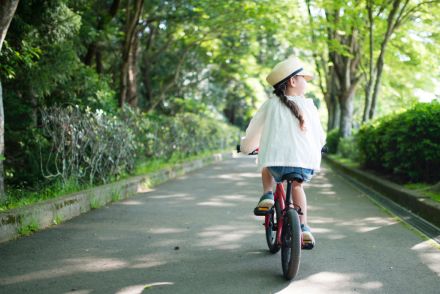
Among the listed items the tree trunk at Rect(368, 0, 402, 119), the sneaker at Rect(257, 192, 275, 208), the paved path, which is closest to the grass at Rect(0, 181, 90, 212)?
the paved path

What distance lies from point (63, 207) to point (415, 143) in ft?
20.6

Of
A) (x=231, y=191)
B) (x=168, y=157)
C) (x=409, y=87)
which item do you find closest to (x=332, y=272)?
(x=231, y=191)

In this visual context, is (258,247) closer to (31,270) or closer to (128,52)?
(31,270)

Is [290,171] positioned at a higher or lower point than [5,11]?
lower

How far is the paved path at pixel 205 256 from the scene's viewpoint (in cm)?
444

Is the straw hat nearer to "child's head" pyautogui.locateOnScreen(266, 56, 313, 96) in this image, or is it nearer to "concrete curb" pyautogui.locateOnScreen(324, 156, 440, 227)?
"child's head" pyautogui.locateOnScreen(266, 56, 313, 96)

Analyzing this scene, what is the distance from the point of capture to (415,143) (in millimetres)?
10133

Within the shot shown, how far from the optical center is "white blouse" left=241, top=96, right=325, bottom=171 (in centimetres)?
472

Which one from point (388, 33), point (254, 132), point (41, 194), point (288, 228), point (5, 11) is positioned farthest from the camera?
point (388, 33)

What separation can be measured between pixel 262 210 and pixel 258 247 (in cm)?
104

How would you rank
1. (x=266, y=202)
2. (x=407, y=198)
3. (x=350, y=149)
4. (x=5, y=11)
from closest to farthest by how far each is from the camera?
1. (x=266, y=202)
2. (x=5, y=11)
3. (x=407, y=198)
4. (x=350, y=149)

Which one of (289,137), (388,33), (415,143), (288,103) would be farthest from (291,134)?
(388,33)

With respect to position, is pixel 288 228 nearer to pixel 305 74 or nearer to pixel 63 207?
pixel 305 74

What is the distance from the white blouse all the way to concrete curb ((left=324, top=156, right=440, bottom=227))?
3.35 meters
